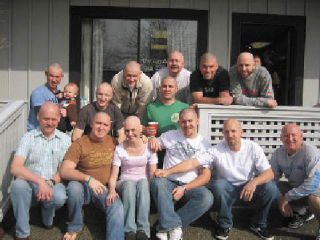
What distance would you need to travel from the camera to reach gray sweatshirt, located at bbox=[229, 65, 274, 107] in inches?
180

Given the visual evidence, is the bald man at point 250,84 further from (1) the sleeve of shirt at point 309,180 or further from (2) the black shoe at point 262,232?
(2) the black shoe at point 262,232

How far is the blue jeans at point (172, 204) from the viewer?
3.65 m

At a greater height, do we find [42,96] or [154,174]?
[42,96]

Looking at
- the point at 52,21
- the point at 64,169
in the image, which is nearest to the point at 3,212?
the point at 64,169

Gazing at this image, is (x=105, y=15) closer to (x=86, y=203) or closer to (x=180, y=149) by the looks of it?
(x=180, y=149)

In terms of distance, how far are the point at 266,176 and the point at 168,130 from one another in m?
1.21

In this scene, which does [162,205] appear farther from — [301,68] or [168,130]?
[301,68]

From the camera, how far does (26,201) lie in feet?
11.7

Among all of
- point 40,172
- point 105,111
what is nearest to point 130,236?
point 40,172

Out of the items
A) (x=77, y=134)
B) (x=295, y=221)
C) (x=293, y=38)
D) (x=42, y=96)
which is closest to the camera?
(x=295, y=221)

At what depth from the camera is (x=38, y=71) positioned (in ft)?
21.8

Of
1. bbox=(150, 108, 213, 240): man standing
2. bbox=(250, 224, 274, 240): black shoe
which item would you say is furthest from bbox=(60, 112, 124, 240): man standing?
bbox=(250, 224, 274, 240): black shoe

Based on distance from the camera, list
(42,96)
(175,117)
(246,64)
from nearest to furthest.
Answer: (175,117), (246,64), (42,96)

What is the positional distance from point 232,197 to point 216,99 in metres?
1.23
